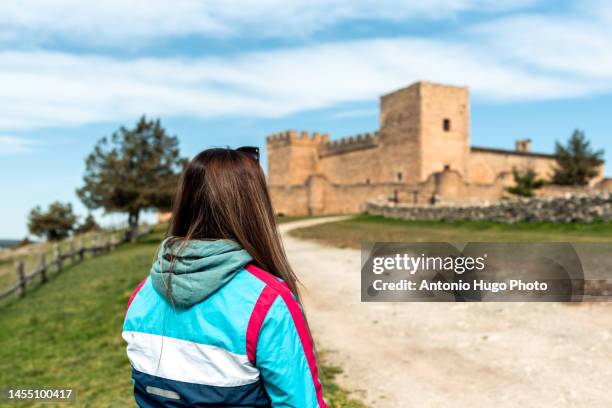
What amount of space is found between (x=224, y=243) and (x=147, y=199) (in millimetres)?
26691

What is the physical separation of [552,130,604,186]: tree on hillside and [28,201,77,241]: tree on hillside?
4236 centimetres

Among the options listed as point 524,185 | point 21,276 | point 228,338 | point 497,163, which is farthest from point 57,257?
point 497,163

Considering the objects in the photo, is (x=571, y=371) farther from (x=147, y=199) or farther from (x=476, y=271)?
(x=147, y=199)

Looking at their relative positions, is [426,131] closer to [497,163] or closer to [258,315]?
[497,163]

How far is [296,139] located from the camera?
1919 inches

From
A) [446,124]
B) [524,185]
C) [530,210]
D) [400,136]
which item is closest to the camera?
[530,210]

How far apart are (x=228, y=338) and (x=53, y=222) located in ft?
161

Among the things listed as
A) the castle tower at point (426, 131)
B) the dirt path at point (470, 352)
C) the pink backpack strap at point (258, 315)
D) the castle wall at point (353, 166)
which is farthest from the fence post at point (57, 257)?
the castle wall at point (353, 166)

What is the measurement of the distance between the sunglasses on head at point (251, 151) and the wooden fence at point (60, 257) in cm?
1422

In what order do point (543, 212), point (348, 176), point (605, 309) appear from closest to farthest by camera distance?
1. point (605, 309)
2. point (543, 212)
3. point (348, 176)

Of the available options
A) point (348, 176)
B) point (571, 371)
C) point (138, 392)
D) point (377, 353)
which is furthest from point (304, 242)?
point (348, 176)

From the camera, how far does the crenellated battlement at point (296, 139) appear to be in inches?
1912

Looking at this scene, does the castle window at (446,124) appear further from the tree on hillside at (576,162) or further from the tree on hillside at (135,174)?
the tree on hillside at (135,174)

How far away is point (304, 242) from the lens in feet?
56.2
